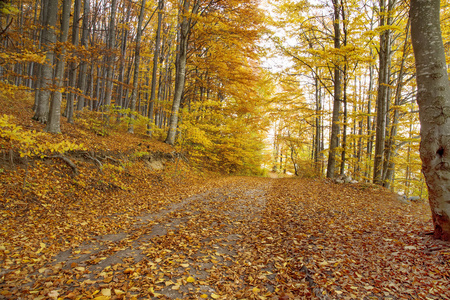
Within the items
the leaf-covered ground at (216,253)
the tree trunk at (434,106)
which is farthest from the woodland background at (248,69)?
the tree trunk at (434,106)

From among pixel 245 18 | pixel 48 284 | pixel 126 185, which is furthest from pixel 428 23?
pixel 245 18

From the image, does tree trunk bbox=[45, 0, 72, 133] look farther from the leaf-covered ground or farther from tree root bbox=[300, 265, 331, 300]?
tree root bbox=[300, 265, 331, 300]

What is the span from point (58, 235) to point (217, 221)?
3.17 m

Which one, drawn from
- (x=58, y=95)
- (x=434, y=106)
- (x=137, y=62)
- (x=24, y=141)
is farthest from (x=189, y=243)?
(x=137, y=62)

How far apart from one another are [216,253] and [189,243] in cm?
60

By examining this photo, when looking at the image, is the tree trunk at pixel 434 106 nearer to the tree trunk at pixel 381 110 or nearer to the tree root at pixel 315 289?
the tree root at pixel 315 289

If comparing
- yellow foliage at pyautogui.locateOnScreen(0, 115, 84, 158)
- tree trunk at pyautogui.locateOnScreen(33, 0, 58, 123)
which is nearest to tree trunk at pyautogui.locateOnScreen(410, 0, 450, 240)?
yellow foliage at pyautogui.locateOnScreen(0, 115, 84, 158)

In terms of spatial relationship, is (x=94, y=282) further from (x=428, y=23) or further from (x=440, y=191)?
(x=428, y=23)

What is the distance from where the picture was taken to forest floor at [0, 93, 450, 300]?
2.68 m

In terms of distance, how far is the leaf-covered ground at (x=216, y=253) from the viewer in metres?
2.64

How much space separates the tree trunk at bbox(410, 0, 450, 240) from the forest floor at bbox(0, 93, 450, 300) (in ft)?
2.14

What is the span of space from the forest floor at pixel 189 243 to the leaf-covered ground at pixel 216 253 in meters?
0.02

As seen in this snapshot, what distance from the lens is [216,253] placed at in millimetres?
3781

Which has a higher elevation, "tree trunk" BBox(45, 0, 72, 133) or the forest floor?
"tree trunk" BBox(45, 0, 72, 133)
